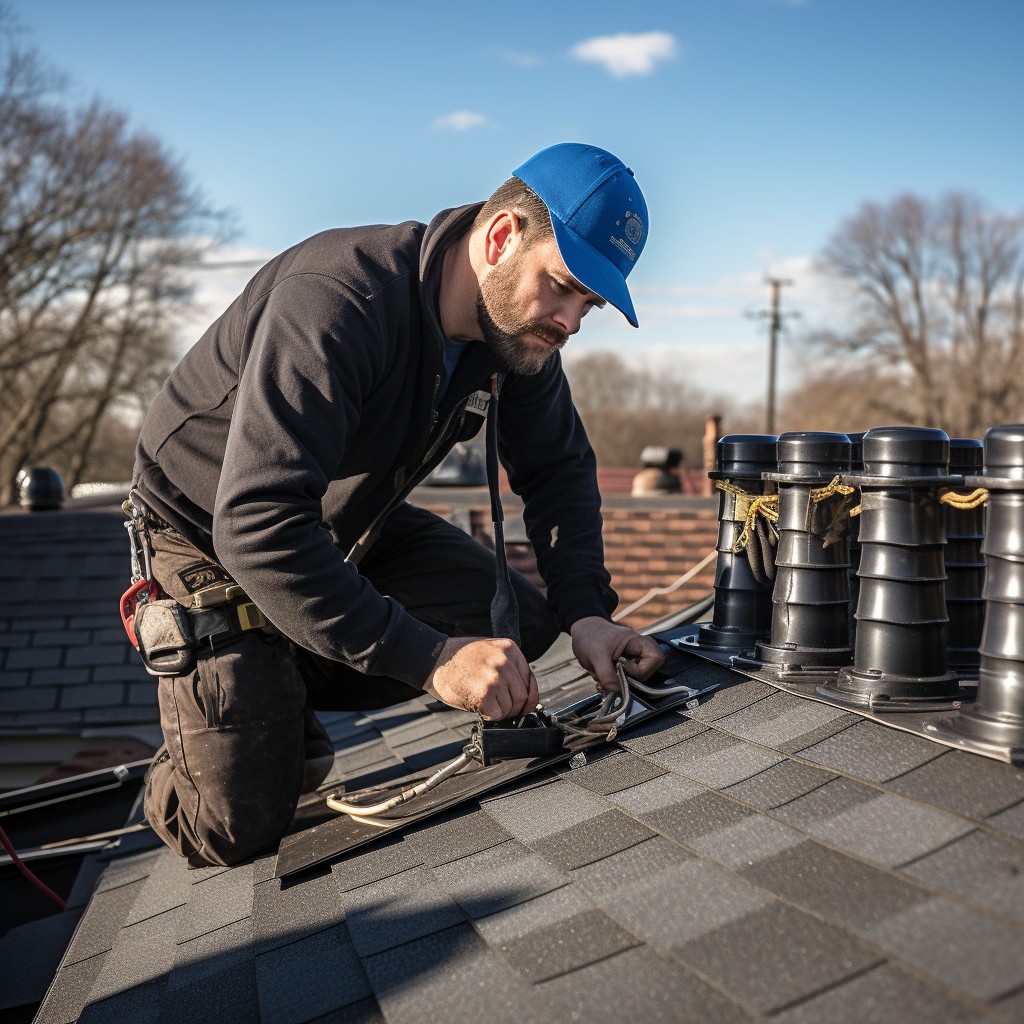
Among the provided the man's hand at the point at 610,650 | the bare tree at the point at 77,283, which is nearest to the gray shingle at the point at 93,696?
the man's hand at the point at 610,650

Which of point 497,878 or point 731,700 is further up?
point 731,700

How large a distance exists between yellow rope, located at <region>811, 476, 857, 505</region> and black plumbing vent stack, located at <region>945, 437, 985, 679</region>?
0.34 metres

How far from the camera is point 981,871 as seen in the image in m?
1.46

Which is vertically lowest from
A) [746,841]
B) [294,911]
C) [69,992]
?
[69,992]

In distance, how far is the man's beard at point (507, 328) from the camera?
283 cm

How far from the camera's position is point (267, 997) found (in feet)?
6.00

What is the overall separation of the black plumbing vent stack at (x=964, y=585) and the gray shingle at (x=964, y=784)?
2.75ft

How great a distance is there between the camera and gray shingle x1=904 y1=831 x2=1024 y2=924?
→ 1.38 m

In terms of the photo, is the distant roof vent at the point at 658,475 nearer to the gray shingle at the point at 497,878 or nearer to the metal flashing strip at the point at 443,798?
the metal flashing strip at the point at 443,798

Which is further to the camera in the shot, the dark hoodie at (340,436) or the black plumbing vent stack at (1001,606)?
the dark hoodie at (340,436)

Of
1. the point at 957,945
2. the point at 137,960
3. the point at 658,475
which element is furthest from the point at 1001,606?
the point at 658,475

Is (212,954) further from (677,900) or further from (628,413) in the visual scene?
(628,413)

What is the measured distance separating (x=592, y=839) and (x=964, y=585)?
50.6 inches

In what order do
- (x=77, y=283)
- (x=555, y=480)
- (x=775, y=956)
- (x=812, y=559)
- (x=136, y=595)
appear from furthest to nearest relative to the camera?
(x=77, y=283) → (x=555, y=480) → (x=136, y=595) → (x=812, y=559) → (x=775, y=956)
